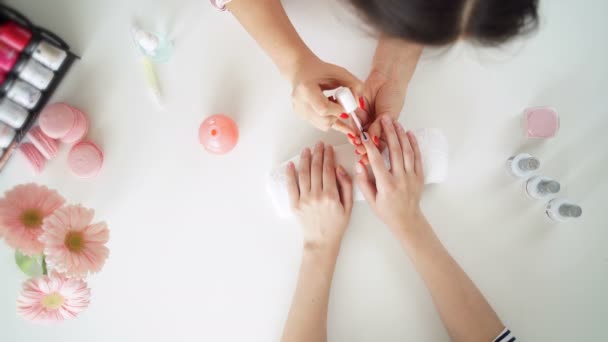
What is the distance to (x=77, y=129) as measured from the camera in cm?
69

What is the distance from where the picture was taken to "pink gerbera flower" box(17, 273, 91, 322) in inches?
18.3

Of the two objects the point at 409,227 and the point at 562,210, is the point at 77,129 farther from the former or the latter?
the point at 562,210

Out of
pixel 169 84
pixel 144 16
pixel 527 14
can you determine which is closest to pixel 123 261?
pixel 169 84

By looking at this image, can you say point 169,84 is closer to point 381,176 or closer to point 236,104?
point 236,104

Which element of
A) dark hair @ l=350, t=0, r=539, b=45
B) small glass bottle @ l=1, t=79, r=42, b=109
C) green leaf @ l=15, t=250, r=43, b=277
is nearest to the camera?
dark hair @ l=350, t=0, r=539, b=45

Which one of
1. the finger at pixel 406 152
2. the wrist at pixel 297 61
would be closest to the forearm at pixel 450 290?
the finger at pixel 406 152

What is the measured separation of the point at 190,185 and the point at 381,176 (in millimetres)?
363

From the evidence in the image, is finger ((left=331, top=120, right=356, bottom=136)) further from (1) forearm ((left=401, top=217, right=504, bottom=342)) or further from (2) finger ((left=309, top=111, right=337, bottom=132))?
(1) forearm ((left=401, top=217, right=504, bottom=342))

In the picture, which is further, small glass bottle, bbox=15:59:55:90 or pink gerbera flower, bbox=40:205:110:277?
small glass bottle, bbox=15:59:55:90

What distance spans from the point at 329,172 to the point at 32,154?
0.55m

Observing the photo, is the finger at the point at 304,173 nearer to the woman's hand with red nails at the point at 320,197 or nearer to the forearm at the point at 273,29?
the woman's hand with red nails at the point at 320,197

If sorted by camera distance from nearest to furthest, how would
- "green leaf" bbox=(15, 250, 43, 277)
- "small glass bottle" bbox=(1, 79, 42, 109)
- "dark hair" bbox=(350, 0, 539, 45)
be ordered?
"dark hair" bbox=(350, 0, 539, 45), "green leaf" bbox=(15, 250, 43, 277), "small glass bottle" bbox=(1, 79, 42, 109)

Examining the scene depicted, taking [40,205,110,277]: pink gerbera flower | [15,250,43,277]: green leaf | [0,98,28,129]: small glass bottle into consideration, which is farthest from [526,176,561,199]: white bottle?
[0,98,28,129]: small glass bottle

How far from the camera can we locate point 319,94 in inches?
23.7
